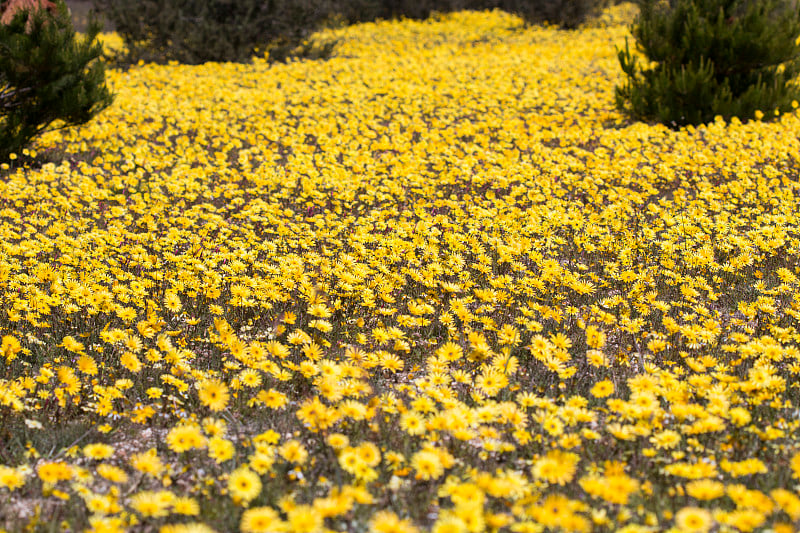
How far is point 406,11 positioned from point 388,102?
15.8m

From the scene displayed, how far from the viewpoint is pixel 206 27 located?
16.4 meters

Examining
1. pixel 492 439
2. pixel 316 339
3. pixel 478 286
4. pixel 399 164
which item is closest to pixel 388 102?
pixel 399 164

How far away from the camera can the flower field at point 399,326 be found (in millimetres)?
2771

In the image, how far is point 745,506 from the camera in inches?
96.5

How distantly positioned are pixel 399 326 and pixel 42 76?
635 cm

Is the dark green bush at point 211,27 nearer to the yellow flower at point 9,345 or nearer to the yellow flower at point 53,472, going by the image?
the yellow flower at point 9,345


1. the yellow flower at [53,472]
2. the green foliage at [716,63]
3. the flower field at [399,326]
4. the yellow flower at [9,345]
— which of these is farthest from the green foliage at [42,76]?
the green foliage at [716,63]

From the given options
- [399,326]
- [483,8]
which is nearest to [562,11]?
[483,8]

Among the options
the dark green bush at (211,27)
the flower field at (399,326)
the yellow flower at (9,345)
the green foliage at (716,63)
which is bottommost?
the flower field at (399,326)

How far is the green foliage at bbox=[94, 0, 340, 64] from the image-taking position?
16562 millimetres

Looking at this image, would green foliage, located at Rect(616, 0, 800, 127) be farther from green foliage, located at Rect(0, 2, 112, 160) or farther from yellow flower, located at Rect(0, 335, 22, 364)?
yellow flower, located at Rect(0, 335, 22, 364)

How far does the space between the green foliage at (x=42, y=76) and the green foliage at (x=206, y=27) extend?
8.19 metres

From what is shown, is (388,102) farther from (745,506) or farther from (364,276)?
(745,506)

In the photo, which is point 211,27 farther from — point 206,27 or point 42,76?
point 42,76
